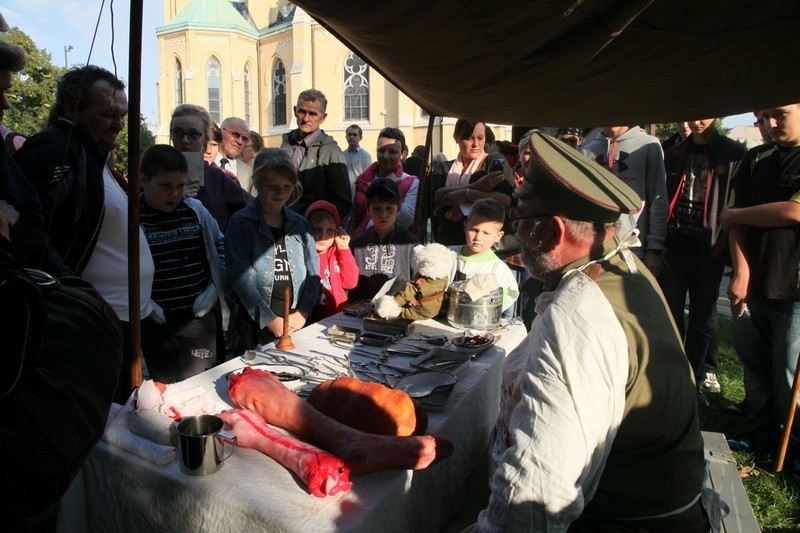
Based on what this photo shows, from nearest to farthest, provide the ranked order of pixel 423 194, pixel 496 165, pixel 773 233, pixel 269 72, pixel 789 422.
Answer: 1. pixel 789 422
2. pixel 773 233
3. pixel 423 194
4. pixel 496 165
5. pixel 269 72

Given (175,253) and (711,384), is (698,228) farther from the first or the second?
(175,253)

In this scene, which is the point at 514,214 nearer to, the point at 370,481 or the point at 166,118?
the point at 370,481

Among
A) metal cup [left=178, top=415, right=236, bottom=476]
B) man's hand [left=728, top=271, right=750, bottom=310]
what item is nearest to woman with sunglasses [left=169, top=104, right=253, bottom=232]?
metal cup [left=178, top=415, right=236, bottom=476]

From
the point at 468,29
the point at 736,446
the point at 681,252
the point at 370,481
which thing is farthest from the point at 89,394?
the point at 681,252

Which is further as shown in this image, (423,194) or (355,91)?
(355,91)

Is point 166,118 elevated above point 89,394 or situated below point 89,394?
above

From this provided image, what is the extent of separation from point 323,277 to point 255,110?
3181cm

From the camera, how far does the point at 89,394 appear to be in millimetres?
838

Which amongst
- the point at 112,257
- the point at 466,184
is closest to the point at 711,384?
the point at 466,184

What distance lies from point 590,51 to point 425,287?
1.41m

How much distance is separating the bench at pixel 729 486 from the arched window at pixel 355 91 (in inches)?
1098

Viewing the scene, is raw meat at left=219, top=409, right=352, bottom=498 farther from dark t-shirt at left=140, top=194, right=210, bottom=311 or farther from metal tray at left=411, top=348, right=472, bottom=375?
dark t-shirt at left=140, top=194, right=210, bottom=311

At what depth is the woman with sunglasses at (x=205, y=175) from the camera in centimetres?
386

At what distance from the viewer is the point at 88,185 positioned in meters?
2.38
